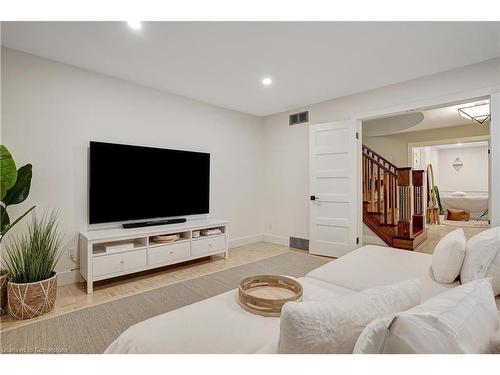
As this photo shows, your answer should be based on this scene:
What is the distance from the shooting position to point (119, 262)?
9.30 feet

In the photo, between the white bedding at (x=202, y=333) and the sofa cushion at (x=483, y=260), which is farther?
the sofa cushion at (x=483, y=260)

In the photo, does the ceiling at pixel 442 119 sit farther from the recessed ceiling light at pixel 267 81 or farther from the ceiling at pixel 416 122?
the recessed ceiling light at pixel 267 81

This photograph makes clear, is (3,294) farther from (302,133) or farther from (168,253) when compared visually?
(302,133)

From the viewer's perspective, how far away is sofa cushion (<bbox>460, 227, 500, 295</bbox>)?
1.43 metres

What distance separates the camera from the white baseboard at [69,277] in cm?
285

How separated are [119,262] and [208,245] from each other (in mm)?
1174

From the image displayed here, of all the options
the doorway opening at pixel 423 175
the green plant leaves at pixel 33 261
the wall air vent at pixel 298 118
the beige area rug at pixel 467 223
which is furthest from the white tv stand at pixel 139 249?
the beige area rug at pixel 467 223

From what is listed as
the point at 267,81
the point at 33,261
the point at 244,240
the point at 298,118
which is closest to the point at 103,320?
A: the point at 33,261

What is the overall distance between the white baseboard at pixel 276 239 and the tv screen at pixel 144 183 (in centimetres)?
155

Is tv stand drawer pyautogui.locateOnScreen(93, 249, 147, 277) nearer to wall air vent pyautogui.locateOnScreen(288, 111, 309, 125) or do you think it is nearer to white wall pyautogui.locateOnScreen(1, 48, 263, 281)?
white wall pyautogui.locateOnScreen(1, 48, 263, 281)

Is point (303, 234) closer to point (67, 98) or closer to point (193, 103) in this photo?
point (193, 103)
